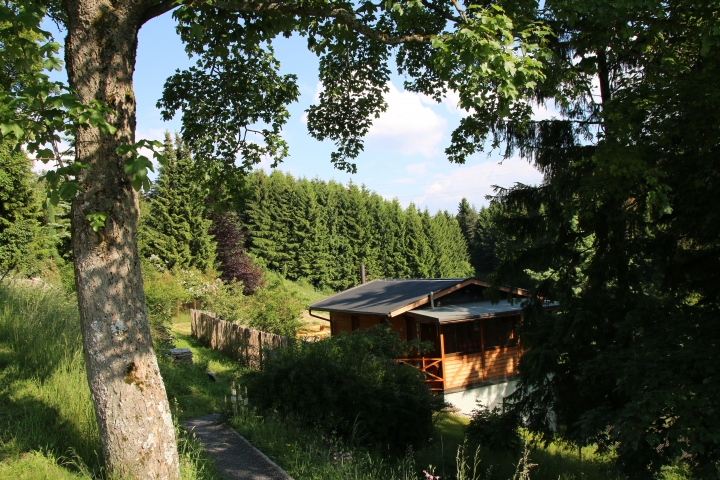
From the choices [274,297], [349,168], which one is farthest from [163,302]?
[349,168]

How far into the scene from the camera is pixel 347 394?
890 centimetres

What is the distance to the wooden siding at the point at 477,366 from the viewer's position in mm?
18188

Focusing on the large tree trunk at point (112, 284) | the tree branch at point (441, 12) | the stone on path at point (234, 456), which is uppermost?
the tree branch at point (441, 12)

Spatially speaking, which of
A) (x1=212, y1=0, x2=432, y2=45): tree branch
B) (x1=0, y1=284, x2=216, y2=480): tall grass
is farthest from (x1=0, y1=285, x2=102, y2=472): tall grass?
(x1=212, y1=0, x2=432, y2=45): tree branch

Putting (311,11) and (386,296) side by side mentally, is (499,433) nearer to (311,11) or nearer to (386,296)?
(311,11)

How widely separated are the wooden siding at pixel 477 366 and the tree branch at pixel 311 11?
13.9 meters

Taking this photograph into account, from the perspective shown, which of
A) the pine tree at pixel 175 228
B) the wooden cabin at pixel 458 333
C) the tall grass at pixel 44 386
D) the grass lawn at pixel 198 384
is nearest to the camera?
the tall grass at pixel 44 386

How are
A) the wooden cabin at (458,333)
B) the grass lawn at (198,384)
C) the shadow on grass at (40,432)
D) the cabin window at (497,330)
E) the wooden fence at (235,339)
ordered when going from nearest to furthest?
the shadow on grass at (40,432) < the grass lawn at (198,384) < the wooden fence at (235,339) < the wooden cabin at (458,333) < the cabin window at (497,330)

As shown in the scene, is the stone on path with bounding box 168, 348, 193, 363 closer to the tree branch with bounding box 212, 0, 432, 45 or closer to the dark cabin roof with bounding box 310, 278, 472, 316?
the dark cabin roof with bounding box 310, 278, 472, 316

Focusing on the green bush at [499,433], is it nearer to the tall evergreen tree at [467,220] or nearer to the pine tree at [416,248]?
the pine tree at [416,248]

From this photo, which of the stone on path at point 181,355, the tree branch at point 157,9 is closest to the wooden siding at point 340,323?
the stone on path at point 181,355

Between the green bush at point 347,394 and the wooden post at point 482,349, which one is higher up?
the green bush at point 347,394

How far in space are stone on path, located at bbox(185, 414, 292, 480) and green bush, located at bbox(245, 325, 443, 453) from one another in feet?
3.41

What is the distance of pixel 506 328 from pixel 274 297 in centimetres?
968
